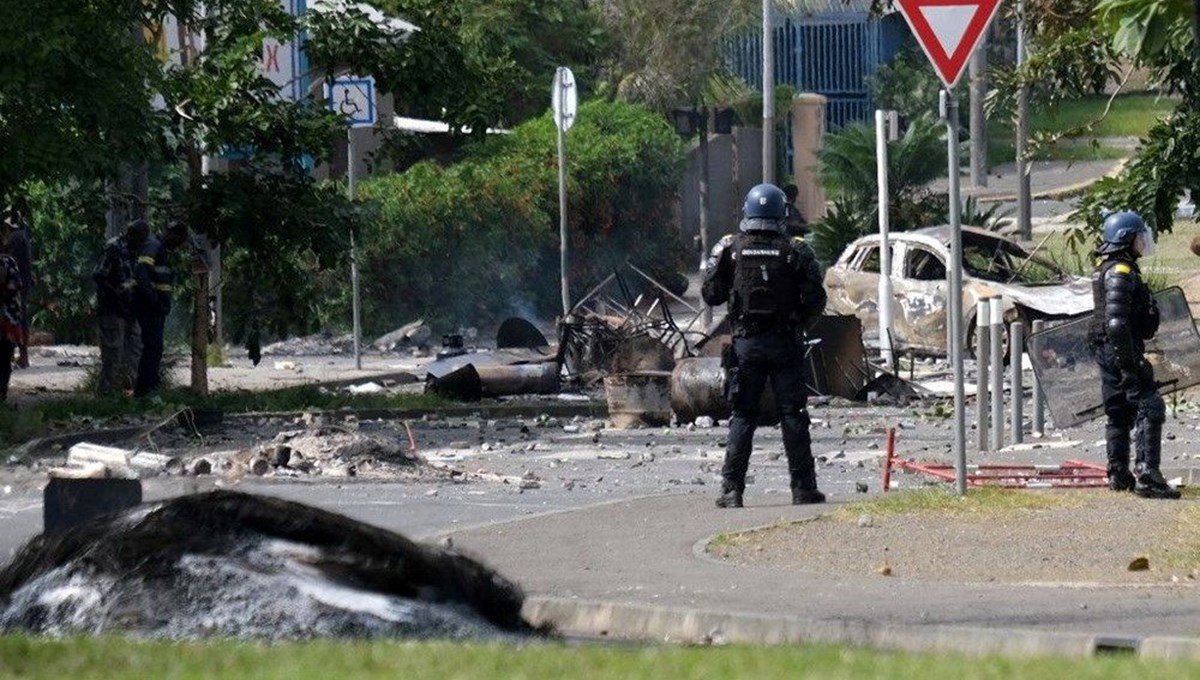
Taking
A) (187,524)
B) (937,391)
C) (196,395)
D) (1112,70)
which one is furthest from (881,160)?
(187,524)

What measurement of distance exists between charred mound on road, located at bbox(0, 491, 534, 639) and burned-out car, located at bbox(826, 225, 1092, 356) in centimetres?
1757

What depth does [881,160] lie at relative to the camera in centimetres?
2730

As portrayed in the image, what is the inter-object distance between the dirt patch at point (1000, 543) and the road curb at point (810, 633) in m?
1.42

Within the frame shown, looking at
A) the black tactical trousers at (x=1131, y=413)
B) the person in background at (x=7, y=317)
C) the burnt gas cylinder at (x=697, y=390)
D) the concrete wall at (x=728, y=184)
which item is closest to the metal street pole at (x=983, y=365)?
the burnt gas cylinder at (x=697, y=390)

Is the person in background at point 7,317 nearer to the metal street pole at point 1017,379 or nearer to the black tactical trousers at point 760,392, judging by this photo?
the metal street pole at point 1017,379

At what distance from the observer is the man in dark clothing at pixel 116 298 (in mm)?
20984

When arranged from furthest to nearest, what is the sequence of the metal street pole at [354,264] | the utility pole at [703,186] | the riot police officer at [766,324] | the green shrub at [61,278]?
the utility pole at [703,186]
the green shrub at [61,278]
the metal street pole at [354,264]
the riot police officer at [766,324]

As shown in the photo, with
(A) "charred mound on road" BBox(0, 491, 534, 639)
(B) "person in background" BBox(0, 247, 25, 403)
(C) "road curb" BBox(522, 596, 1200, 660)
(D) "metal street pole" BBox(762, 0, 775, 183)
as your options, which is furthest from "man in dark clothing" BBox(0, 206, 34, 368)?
(C) "road curb" BBox(522, 596, 1200, 660)

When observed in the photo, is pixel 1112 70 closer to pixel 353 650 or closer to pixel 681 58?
pixel 353 650

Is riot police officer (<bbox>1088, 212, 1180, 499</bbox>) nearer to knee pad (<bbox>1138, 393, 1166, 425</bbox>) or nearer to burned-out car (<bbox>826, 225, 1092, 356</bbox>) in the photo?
knee pad (<bbox>1138, 393, 1166, 425</bbox>)

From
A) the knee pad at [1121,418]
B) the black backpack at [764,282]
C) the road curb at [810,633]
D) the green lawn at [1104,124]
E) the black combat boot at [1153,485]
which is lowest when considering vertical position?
the road curb at [810,633]

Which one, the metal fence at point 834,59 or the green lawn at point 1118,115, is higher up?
the metal fence at point 834,59

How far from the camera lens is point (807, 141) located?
164 feet

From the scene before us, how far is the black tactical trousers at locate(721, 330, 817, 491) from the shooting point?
12.8m
